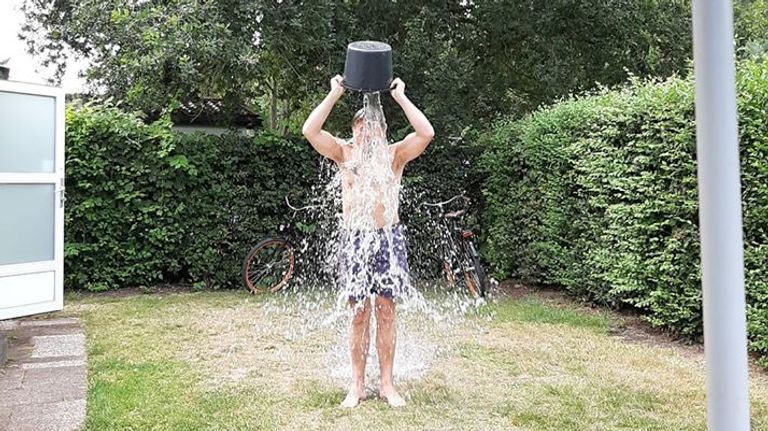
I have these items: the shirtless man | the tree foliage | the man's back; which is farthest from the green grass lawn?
the tree foliage

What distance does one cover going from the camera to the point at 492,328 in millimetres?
4848

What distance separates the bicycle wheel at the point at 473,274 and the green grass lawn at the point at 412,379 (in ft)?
2.01

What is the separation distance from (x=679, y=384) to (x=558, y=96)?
5.43m

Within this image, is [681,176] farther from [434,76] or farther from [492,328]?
[434,76]

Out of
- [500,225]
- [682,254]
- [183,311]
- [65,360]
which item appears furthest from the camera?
[500,225]

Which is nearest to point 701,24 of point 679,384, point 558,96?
point 679,384

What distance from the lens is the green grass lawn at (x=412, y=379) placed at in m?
2.85

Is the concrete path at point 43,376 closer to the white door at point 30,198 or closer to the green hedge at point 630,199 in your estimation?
the white door at point 30,198

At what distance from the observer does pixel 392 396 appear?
3084 millimetres

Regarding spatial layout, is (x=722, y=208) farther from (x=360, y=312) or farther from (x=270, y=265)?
(x=270, y=265)

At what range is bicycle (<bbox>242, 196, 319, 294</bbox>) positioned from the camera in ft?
21.7

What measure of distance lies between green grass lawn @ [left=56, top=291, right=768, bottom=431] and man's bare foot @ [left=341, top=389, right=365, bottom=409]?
0.04 meters

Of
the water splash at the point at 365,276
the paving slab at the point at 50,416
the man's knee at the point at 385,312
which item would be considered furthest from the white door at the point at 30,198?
the man's knee at the point at 385,312

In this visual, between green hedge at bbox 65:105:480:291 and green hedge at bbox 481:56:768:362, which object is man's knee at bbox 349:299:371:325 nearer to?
green hedge at bbox 481:56:768:362
